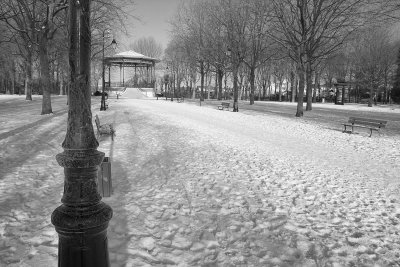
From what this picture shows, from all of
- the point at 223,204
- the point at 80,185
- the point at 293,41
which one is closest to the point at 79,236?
the point at 80,185

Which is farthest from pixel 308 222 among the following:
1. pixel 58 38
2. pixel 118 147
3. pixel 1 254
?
pixel 58 38

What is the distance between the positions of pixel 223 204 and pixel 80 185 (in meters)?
3.71

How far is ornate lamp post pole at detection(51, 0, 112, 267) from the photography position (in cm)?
224

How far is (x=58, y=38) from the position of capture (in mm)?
30281

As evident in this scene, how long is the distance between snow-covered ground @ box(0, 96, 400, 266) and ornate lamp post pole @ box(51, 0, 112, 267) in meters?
1.54

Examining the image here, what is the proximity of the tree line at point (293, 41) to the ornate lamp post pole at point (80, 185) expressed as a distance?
17.6 m

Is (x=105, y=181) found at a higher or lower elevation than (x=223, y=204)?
higher

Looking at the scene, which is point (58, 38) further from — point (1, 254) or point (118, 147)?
point (1, 254)

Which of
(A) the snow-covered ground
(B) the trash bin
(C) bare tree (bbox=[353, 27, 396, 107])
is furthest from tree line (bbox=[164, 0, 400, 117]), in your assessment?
(B) the trash bin

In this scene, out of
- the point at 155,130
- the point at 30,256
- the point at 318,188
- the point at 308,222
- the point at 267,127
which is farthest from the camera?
the point at 267,127

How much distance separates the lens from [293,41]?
73.6 ft

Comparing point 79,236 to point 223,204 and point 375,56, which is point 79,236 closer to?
point 223,204

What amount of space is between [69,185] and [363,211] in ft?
16.2

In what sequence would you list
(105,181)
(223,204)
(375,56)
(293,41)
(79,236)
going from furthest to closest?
(375,56) < (293,41) < (105,181) < (223,204) < (79,236)
